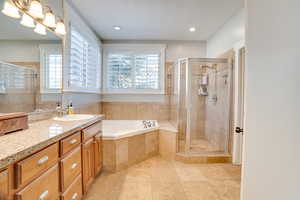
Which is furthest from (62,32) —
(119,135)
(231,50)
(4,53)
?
(231,50)

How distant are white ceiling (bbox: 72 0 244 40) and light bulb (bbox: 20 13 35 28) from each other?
2.95 feet

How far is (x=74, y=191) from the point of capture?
1538mm

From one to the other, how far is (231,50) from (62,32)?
270 centimetres

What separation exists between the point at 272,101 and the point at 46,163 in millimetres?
1439

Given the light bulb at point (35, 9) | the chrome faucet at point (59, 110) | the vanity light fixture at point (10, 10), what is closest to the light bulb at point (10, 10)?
the vanity light fixture at point (10, 10)

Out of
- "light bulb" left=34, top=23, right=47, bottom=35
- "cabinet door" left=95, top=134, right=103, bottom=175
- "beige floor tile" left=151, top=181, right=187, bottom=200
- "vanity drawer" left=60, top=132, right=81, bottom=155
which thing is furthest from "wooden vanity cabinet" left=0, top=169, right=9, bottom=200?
"light bulb" left=34, top=23, right=47, bottom=35

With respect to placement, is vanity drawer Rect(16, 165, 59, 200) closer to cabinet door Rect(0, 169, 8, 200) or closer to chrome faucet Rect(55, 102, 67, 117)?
cabinet door Rect(0, 169, 8, 200)

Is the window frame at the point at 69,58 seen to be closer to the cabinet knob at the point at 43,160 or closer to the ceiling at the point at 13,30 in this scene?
the ceiling at the point at 13,30

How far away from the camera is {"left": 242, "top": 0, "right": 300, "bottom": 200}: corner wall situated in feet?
2.23

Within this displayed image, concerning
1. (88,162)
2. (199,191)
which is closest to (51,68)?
(88,162)

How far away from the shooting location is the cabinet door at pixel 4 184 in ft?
2.53

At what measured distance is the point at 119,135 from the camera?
2494 millimetres

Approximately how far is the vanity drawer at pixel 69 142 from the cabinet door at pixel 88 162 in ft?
0.59

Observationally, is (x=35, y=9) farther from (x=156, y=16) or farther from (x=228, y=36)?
(x=228, y=36)
